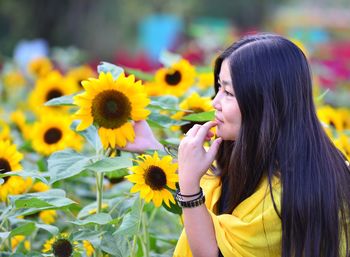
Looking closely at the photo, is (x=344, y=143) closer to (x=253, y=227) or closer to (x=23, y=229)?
(x=253, y=227)

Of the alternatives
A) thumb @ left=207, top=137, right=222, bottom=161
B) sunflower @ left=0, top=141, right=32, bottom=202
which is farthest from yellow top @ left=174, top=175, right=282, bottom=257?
sunflower @ left=0, top=141, right=32, bottom=202

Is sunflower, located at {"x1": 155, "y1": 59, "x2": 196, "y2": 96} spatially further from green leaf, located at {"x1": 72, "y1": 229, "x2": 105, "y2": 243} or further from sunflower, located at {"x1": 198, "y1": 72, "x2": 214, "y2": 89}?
green leaf, located at {"x1": 72, "y1": 229, "x2": 105, "y2": 243}

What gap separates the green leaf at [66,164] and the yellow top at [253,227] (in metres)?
0.28

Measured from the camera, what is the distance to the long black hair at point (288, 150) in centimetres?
155

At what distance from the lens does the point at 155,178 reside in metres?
1.59

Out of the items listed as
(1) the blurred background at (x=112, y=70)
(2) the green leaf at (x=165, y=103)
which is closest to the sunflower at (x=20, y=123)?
(1) the blurred background at (x=112, y=70)

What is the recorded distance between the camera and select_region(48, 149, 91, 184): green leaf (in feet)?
5.39

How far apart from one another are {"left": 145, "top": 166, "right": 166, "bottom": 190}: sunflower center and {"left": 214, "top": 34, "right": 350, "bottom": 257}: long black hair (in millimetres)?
136

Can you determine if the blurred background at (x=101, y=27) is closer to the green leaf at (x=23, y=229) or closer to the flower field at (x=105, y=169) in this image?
the flower field at (x=105, y=169)

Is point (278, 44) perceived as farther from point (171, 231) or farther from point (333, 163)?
point (171, 231)

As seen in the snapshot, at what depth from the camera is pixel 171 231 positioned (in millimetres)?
2422

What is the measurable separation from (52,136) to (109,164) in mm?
620

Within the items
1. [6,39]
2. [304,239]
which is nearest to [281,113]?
[304,239]

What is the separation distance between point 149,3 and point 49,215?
28.6 ft
